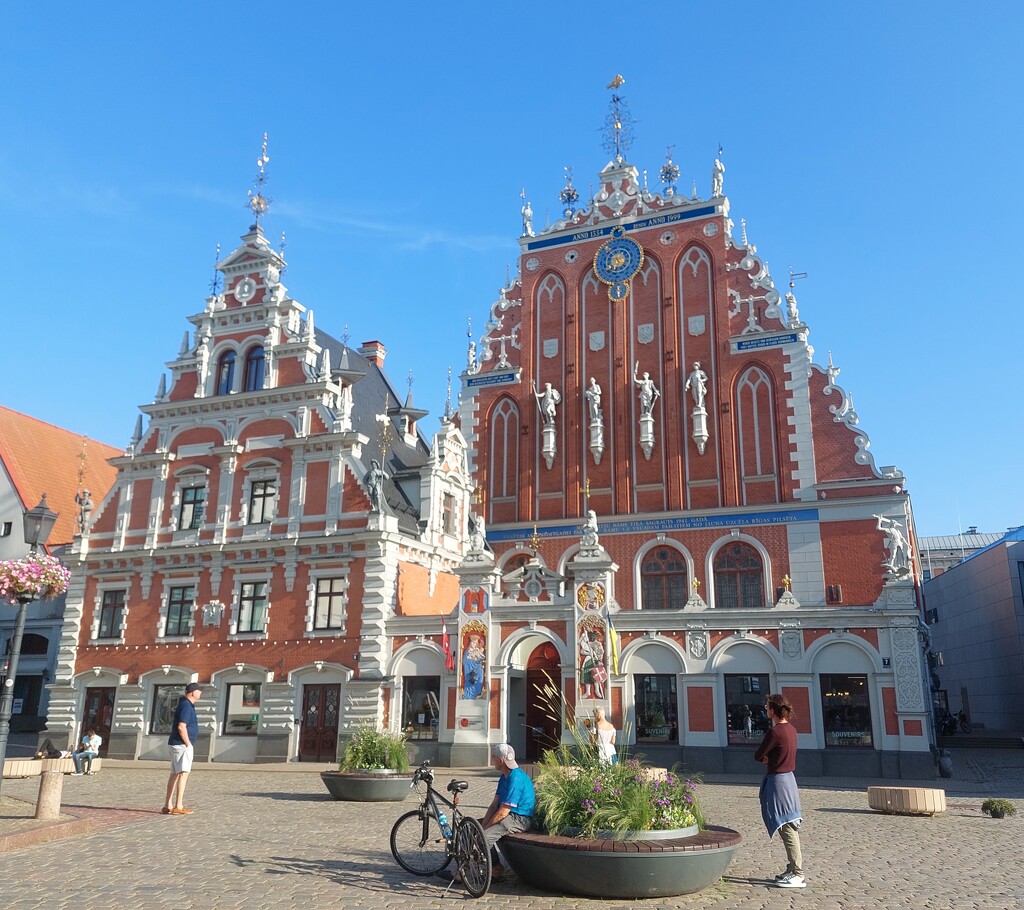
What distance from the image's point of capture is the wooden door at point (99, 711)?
99.2 ft

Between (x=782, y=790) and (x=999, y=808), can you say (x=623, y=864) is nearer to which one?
(x=782, y=790)

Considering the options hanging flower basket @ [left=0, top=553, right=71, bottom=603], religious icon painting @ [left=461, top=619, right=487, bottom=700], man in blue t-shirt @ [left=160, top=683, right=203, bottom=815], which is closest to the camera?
man in blue t-shirt @ [left=160, top=683, right=203, bottom=815]

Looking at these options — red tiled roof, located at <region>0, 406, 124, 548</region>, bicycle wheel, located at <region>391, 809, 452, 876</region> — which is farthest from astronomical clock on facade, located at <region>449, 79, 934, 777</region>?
red tiled roof, located at <region>0, 406, 124, 548</region>

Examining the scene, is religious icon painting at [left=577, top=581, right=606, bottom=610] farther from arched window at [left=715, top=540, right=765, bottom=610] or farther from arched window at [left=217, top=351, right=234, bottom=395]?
arched window at [left=217, top=351, right=234, bottom=395]

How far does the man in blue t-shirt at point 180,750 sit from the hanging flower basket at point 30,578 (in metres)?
3.75

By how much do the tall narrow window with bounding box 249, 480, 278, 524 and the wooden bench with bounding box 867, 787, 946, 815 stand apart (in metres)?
20.8

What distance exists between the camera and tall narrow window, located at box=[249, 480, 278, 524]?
3026cm

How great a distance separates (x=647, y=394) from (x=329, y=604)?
508 inches

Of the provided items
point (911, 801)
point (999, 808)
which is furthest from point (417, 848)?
point (999, 808)

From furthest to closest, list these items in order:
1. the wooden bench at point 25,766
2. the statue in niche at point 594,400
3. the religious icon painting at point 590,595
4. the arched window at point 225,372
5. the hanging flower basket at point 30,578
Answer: the arched window at point 225,372 → the statue in niche at point 594,400 → the religious icon painting at point 590,595 → the wooden bench at point 25,766 → the hanging flower basket at point 30,578

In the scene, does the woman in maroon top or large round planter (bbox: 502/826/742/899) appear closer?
large round planter (bbox: 502/826/742/899)

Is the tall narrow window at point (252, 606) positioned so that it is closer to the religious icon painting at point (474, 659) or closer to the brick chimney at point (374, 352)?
the religious icon painting at point (474, 659)

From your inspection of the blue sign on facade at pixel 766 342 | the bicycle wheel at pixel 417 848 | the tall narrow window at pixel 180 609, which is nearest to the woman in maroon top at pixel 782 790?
the bicycle wheel at pixel 417 848

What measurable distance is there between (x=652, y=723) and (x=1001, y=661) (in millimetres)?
37622
